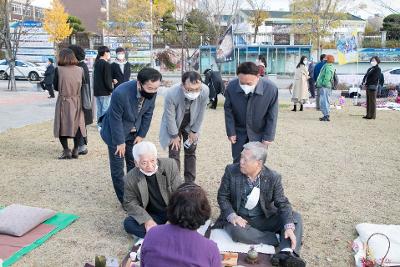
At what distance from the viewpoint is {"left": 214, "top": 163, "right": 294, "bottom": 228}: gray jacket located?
3.36 m

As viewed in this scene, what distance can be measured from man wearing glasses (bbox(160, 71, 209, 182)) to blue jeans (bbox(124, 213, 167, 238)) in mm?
920

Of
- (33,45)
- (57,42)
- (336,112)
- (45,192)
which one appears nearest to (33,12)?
(57,42)

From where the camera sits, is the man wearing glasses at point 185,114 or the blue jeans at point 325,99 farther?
the blue jeans at point 325,99

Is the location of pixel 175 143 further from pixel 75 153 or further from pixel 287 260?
pixel 75 153

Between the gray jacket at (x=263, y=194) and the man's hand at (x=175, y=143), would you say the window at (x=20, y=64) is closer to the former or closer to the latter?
the man's hand at (x=175, y=143)

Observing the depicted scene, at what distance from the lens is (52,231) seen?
3652 millimetres

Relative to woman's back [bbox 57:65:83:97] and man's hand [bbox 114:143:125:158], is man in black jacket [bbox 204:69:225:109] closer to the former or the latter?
woman's back [bbox 57:65:83:97]

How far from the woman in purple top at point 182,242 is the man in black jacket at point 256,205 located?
50.8 inches

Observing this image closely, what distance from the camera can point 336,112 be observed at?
1121cm

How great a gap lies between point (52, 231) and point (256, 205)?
1.72m

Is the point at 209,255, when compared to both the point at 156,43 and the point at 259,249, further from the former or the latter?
the point at 156,43

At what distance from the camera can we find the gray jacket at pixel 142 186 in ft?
11.0

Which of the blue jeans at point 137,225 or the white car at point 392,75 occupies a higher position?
the white car at point 392,75

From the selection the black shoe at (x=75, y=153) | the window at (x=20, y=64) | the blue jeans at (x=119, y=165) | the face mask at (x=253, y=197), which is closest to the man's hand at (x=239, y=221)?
the face mask at (x=253, y=197)
